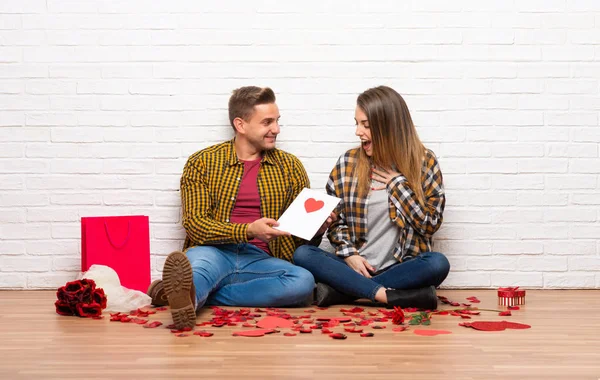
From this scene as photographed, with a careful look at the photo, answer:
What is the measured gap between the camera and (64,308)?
3057 millimetres

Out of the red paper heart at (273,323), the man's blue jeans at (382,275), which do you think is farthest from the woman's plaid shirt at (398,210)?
the red paper heart at (273,323)

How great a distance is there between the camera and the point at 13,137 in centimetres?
378

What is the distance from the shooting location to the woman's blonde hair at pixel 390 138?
3375 mm

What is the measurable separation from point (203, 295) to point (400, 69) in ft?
4.94

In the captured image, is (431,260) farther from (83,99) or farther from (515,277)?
(83,99)

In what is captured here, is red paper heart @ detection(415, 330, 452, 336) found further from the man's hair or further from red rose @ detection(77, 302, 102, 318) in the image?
the man's hair

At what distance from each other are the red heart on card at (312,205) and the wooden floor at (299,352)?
0.69m

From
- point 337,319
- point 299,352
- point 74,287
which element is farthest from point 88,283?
point 299,352

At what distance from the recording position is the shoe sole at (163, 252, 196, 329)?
2629 mm

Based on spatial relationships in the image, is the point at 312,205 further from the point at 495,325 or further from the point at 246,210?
the point at 495,325

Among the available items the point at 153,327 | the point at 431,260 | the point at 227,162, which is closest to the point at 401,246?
the point at 431,260

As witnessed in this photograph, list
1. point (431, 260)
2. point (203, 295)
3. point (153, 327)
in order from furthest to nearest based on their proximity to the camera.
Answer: point (431, 260) < point (203, 295) < point (153, 327)

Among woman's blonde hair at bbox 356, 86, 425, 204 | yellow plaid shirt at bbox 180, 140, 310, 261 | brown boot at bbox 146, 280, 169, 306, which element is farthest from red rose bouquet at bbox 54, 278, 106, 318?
woman's blonde hair at bbox 356, 86, 425, 204

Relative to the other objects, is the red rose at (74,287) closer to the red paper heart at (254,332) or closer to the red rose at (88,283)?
the red rose at (88,283)
